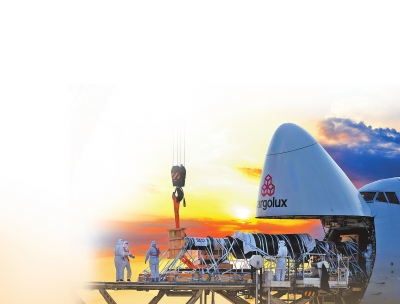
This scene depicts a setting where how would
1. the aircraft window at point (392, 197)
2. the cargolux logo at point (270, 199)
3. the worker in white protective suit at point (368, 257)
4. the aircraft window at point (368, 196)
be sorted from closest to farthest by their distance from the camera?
the worker in white protective suit at point (368, 257) → the aircraft window at point (392, 197) → the cargolux logo at point (270, 199) → the aircraft window at point (368, 196)

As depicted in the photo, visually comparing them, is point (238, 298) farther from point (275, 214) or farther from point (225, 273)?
point (275, 214)

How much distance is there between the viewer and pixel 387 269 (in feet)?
93.0

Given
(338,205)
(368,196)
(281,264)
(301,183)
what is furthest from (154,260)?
(368,196)

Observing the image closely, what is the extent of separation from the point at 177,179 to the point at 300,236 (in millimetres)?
5452

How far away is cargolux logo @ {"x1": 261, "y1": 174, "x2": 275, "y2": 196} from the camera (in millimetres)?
29672

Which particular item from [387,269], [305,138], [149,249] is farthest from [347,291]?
[149,249]

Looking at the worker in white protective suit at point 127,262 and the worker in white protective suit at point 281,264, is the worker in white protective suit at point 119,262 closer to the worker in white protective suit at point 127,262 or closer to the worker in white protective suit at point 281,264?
the worker in white protective suit at point 127,262

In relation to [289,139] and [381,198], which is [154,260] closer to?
[289,139]

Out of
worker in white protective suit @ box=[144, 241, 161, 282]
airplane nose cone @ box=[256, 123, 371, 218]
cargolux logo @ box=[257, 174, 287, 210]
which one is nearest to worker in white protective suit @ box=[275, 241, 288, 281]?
airplane nose cone @ box=[256, 123, 371, 218]

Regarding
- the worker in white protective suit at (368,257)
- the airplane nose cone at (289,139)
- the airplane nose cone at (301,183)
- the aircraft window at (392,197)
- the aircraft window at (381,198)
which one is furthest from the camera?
the airplane nose cone at (289,139)

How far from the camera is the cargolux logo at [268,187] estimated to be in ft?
97.3

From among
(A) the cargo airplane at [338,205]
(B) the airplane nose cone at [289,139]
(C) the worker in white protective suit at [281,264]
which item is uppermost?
(B) the airplane nose cone at [289,139]

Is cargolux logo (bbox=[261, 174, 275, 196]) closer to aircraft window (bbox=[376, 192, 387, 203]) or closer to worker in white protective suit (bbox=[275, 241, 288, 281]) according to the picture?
worker in white protective suit (bbox=[275, 241, 288, 281])

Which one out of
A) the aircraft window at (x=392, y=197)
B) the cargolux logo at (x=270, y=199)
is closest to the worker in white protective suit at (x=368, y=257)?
the aircraft window at (x=392, y=197)
